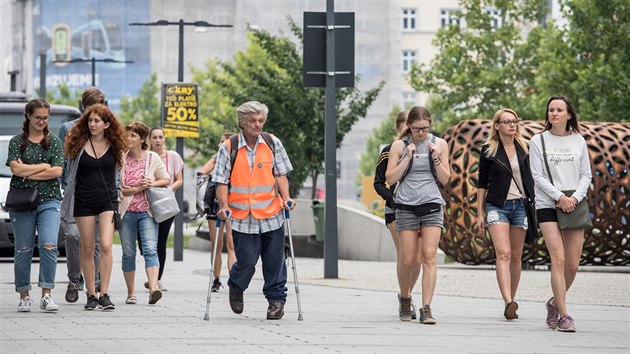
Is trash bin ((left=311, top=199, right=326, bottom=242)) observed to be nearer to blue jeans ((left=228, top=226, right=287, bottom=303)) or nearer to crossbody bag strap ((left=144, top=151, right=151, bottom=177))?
crossbody bag strap ((left=144, top=151, right=151, bottom=177))

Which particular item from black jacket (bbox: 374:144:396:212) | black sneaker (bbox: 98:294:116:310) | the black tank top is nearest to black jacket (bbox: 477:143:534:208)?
black jacket (bbox: 374:144:396:212)

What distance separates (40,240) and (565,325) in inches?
182

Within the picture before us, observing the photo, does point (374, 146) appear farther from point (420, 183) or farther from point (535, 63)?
point (420, 183)

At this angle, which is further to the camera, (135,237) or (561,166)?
(135,237)

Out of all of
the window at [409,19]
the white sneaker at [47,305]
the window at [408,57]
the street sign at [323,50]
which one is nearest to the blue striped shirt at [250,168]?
the white sneaker at [47,305]

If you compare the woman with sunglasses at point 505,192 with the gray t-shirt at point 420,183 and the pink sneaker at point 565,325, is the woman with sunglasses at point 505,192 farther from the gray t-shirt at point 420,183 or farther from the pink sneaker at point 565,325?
the pink sneaker at point 565,325

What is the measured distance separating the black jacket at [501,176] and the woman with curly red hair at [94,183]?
322cm

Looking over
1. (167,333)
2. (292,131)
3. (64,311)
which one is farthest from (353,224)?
(167,333)

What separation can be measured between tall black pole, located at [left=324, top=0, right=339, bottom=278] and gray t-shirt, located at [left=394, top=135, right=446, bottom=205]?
7.17 m

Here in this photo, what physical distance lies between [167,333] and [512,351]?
8.50 ft

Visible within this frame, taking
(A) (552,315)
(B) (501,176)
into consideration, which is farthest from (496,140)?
(A) (552,315)

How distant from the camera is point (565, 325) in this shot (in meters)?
11.9

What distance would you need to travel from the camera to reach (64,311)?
43.5 feet

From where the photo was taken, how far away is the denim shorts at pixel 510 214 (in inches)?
517
